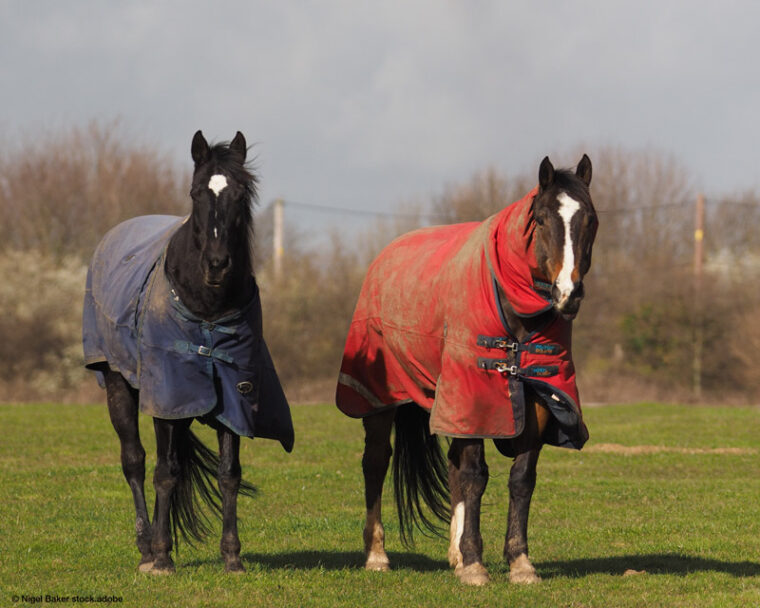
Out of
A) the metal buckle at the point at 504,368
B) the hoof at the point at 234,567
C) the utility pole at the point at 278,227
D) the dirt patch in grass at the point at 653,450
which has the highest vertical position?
the utility pole at the point at 278,227

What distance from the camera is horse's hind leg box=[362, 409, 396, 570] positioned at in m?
8.67

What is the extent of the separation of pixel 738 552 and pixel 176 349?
4765 mm

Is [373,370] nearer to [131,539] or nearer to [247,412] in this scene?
[247,412]

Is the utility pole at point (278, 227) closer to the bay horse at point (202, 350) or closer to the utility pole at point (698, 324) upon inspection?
the utility pole at point (698, 324)

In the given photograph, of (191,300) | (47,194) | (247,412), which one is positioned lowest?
(247,412)

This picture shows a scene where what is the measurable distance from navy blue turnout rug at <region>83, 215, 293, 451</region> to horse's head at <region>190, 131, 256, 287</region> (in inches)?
16.9

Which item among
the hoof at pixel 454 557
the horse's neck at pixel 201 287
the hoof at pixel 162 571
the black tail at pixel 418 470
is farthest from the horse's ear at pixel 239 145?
the hoof at pixel 454 557

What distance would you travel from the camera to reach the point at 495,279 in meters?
7.62

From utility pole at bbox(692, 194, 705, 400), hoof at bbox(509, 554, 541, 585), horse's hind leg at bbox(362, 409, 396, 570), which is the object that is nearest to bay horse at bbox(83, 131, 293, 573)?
horse's hind leg at bbox(362, 409, 396, 570)

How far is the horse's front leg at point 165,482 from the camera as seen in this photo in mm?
7969

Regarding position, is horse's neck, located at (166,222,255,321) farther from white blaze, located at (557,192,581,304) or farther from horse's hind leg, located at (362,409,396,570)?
white blaze, located at (557,192,581,304)

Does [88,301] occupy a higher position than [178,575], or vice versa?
[88,301]

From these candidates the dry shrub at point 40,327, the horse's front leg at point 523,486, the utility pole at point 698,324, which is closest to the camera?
the horse's front leg at point 523,486

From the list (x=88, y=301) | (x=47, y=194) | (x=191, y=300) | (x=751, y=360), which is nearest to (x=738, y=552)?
(x=191, y=300)
